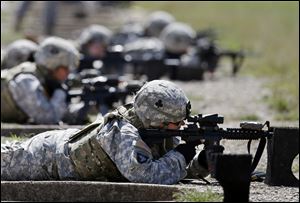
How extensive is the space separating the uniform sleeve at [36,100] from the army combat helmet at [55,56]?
289 millimetres

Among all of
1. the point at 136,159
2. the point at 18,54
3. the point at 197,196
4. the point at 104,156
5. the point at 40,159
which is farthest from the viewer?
the point at 18,54

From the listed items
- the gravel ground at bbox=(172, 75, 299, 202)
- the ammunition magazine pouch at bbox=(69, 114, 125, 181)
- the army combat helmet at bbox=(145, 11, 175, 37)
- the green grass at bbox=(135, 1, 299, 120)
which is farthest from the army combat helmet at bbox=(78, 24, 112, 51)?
the ammunition magazine pouch at bbox=(69, 114, 125, 181)

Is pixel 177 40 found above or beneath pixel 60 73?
beneath

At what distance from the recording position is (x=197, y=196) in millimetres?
7988

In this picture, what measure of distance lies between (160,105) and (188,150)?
17.0 inches

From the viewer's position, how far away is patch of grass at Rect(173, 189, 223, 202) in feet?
26.1

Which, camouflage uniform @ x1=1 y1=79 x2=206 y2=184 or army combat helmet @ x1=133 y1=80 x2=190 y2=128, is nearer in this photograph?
camouflage uniform @ x1=1 y1=79 x2=206 y2=184

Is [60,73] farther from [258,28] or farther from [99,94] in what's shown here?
[258,28]

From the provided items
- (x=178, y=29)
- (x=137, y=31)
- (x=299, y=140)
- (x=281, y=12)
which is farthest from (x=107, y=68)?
(x=281, y=12)

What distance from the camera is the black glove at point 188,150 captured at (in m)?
9.03

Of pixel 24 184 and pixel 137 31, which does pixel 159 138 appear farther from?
pixel 137 31

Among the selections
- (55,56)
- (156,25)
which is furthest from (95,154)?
(156,25)

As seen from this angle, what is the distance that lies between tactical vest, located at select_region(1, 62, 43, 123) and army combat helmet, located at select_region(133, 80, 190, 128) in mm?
6560

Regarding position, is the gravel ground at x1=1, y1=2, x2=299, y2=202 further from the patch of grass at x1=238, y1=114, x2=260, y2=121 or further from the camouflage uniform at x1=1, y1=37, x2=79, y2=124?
the camouflage uniform at x1=1, y1=37, x2=79, y2=124
